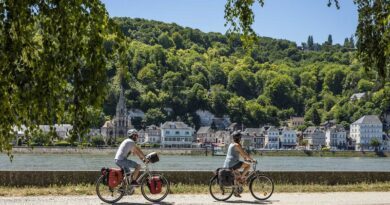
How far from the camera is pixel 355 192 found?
15.4 metres

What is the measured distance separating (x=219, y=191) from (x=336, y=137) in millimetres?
174672

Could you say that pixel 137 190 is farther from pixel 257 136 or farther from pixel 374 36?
pixel 257 136

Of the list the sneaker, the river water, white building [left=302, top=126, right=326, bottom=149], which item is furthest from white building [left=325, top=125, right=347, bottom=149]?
the sneaker

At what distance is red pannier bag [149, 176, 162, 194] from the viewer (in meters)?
12.3

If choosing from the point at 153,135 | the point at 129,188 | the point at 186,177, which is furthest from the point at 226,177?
the point at 153,135

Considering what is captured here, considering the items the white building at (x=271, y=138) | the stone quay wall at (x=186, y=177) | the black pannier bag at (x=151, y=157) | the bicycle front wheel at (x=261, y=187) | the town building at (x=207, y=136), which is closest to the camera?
the black pannier bag at (x=151, y=157)

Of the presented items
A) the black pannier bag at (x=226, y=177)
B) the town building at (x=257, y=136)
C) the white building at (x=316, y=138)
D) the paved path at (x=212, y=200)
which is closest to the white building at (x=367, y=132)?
the white building at (x=316, y=138)

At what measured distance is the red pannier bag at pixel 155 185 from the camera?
1234 cm

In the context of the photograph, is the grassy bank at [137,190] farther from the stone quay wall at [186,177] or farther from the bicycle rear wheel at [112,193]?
the bicycle rear wheel at [112,193]

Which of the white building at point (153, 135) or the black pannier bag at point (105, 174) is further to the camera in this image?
the white building at point (153, 135)

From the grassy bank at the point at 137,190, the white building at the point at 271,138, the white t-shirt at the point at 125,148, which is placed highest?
the white building at the point at 271,138

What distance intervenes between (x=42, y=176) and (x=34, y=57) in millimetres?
10835

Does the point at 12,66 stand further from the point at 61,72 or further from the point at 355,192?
the point at 355,192

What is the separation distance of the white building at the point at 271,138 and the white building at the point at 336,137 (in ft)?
46.6
